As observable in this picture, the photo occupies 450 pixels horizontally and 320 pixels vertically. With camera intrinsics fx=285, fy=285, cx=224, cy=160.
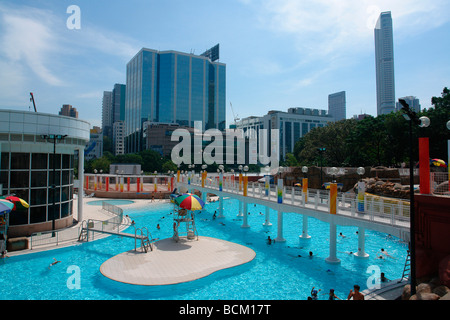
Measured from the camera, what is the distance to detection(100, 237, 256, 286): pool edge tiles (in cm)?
1429

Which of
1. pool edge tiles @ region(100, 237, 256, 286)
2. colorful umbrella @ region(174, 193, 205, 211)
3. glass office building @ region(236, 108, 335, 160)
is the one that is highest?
glass office building @ region(236, 108, 335, 160)

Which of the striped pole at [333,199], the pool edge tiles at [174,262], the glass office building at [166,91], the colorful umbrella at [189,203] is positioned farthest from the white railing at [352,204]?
the glass office building at [166,91]

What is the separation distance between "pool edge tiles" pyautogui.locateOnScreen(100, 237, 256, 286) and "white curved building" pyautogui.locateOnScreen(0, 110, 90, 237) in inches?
329

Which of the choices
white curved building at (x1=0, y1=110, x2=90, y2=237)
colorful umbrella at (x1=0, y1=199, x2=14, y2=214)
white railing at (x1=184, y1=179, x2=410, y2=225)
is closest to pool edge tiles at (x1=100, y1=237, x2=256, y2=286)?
white railing at (x1=184, y1=179, x2=410, y2=225)

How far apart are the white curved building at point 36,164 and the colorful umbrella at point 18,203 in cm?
115

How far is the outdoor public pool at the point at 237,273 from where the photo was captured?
1329 cm

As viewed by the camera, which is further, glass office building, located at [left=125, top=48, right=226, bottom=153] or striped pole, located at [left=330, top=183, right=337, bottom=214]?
glass office building, located at [left=125, top=48, right=226, bottom=153]

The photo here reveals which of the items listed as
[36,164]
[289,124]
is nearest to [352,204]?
[36,164]

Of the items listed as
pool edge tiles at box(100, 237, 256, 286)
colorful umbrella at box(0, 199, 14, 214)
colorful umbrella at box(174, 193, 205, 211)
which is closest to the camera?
pool edge tiles at box(100, 237, 256, 286)

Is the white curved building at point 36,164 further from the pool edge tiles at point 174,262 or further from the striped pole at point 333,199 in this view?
the striped pole at point 333,199

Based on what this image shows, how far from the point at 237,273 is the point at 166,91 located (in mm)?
140011

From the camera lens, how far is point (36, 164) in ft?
69.7

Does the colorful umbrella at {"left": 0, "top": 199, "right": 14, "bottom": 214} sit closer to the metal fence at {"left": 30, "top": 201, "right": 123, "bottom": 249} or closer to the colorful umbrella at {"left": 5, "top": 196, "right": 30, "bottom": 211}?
the colorful umbrella at {"left": 5, "top": 196, "right": 30, "bottom": 211}

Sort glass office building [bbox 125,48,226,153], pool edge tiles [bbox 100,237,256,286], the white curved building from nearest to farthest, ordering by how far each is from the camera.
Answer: pool edge tiles [bbox 100,237,256,286]
the white curved building
glass office building [bbox 125,48,226,153]
